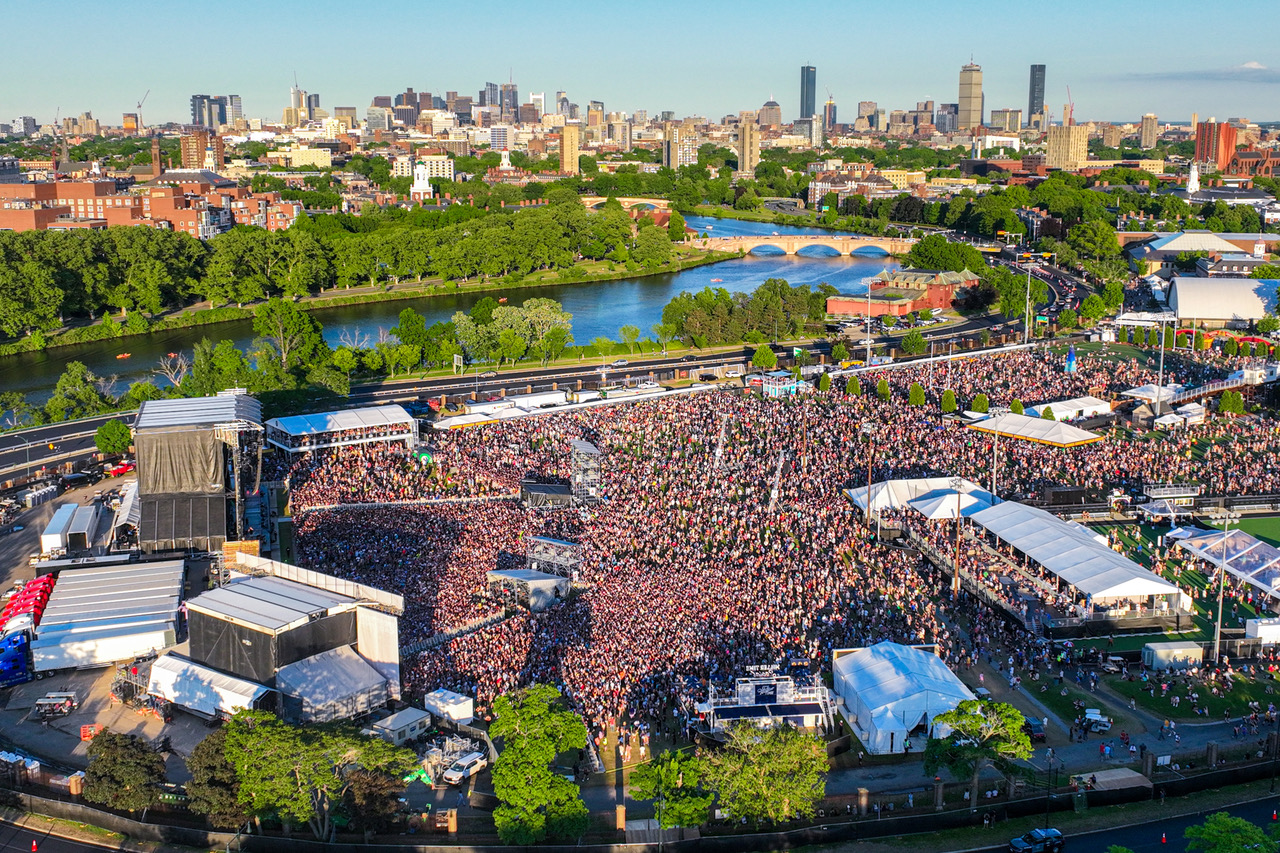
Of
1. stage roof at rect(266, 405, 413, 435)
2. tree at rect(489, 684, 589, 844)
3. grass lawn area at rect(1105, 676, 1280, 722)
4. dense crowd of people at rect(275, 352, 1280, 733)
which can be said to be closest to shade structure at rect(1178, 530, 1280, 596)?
grass lawn area at rect(1105, 676, 1280, 722)

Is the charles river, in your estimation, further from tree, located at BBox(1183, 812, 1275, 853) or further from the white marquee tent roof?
tree, located at BBox(1183, 812, 1275, 853)

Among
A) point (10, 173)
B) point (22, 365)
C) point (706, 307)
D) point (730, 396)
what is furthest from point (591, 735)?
point (10, 173)

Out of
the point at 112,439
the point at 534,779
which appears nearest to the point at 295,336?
the point at 112,439

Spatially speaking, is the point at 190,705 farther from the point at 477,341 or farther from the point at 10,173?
the point at 10,173

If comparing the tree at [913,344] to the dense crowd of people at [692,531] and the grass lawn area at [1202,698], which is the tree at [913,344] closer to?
the dense crowd of people at [692,531]

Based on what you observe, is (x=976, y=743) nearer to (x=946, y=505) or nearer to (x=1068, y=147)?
(x=946, y=505)

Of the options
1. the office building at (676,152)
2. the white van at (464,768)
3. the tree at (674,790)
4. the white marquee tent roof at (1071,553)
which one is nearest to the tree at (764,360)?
the white marquee tent roof at (1071,553)
